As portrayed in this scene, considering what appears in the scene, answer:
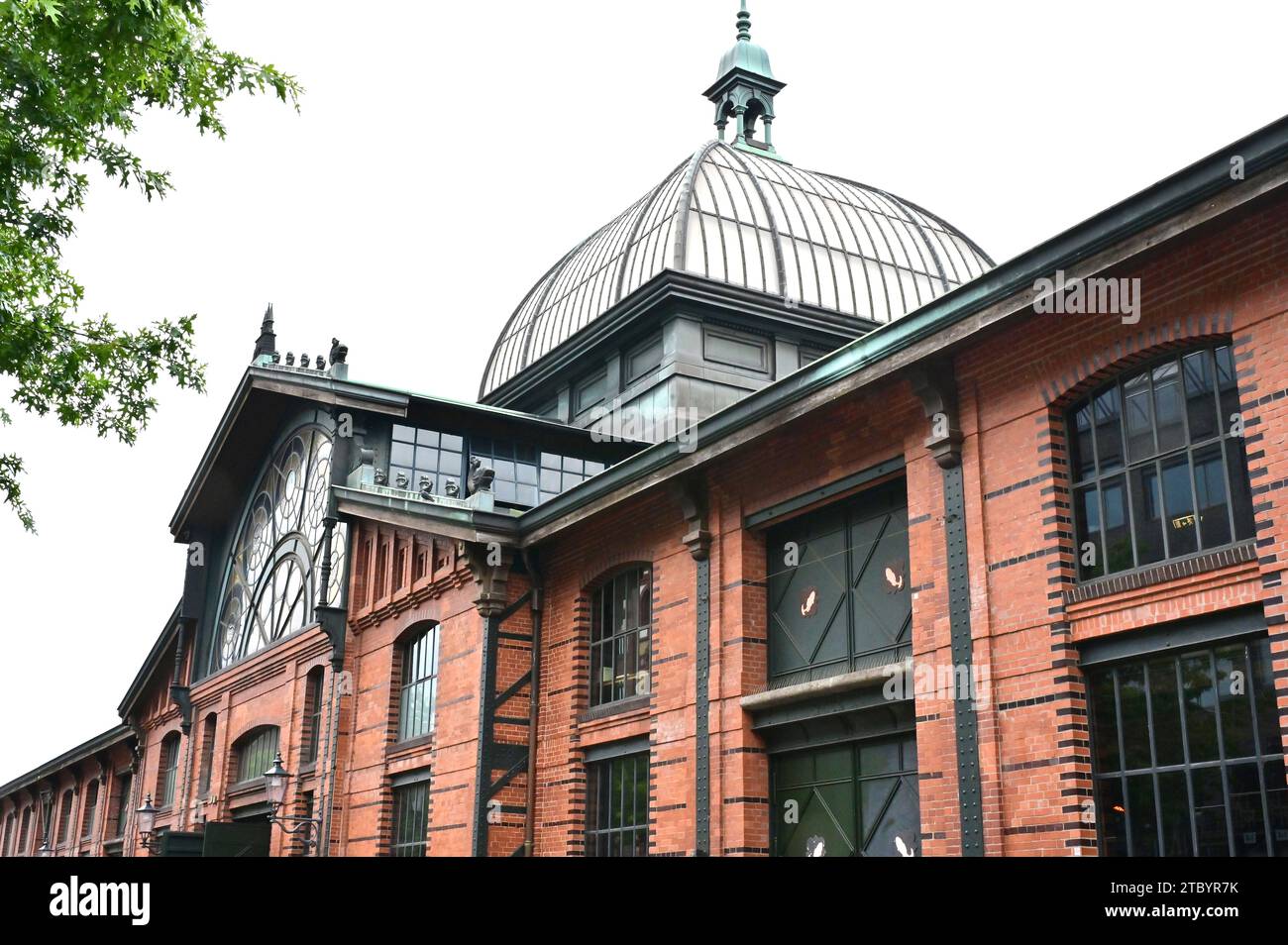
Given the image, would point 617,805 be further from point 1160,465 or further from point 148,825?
point 148,825

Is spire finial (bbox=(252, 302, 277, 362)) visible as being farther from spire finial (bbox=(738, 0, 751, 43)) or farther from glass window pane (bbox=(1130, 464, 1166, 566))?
glass window pane (bbox=(1130, 464, 1166, 566))

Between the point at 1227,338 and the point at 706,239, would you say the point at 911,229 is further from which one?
the point at 1227,338

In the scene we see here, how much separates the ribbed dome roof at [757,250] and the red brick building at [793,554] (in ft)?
0.32

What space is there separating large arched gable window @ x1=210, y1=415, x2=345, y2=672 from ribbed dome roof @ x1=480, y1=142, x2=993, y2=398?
440cm

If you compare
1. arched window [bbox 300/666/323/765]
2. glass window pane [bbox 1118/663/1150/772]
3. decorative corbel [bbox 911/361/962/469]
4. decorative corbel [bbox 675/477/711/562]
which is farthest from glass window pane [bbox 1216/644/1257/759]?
arched window [bbox 300/666/323/765]

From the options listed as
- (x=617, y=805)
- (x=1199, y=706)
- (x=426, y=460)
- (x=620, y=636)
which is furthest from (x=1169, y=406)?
(x=426, y=460)

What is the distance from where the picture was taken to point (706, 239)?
23.6 metres

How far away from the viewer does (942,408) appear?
11844mm

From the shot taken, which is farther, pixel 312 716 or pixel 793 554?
pixel 312 716

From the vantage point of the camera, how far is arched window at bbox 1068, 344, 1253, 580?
382 inches

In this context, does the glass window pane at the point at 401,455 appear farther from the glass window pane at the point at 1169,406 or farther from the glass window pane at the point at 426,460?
the glass window pane at the point at 1169,406

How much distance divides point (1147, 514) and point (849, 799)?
453 cm

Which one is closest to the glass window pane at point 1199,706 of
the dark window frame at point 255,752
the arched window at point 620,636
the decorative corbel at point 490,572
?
the arched window at point 620,636
